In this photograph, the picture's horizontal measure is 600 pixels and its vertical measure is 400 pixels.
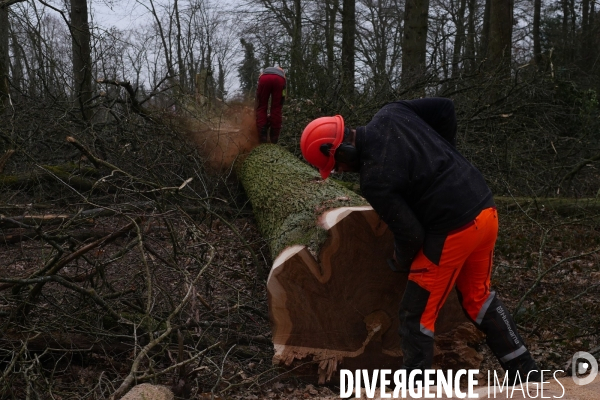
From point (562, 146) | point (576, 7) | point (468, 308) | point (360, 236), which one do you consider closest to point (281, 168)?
point (360, 236)

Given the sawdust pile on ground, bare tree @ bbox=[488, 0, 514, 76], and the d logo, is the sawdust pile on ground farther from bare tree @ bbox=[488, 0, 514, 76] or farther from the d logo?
bare tree @ bbox=[488, 0, 514, 76]

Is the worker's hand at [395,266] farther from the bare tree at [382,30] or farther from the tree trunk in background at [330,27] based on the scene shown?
the bare tree at [382,30]

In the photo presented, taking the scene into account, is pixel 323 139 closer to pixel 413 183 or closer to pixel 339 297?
pixel 413 183

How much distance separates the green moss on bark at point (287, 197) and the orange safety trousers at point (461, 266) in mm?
644

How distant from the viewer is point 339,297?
343 cm

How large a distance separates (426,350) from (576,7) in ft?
67.9

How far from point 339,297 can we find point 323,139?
0.98 m

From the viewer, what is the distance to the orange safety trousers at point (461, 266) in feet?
9.92

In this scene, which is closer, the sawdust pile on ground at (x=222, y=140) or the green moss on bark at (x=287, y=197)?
the green moss on bark at (x=287, y=197)

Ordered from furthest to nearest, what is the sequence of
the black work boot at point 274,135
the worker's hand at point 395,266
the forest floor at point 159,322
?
the black work boot at point 274,135, the worker's hand at point 395,266, the forest floor at point 159,322

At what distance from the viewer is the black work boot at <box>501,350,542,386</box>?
3.12m

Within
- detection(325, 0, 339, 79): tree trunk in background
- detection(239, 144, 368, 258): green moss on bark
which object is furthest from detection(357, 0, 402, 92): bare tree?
detection(239, 144, 368, 258): green moss on bark

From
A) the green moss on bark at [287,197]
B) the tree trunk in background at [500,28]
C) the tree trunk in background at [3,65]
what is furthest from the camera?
the tree trunk in background at [500,28]

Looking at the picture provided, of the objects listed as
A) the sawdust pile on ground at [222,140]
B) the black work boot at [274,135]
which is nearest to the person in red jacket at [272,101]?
the black work boot at [274,135]
